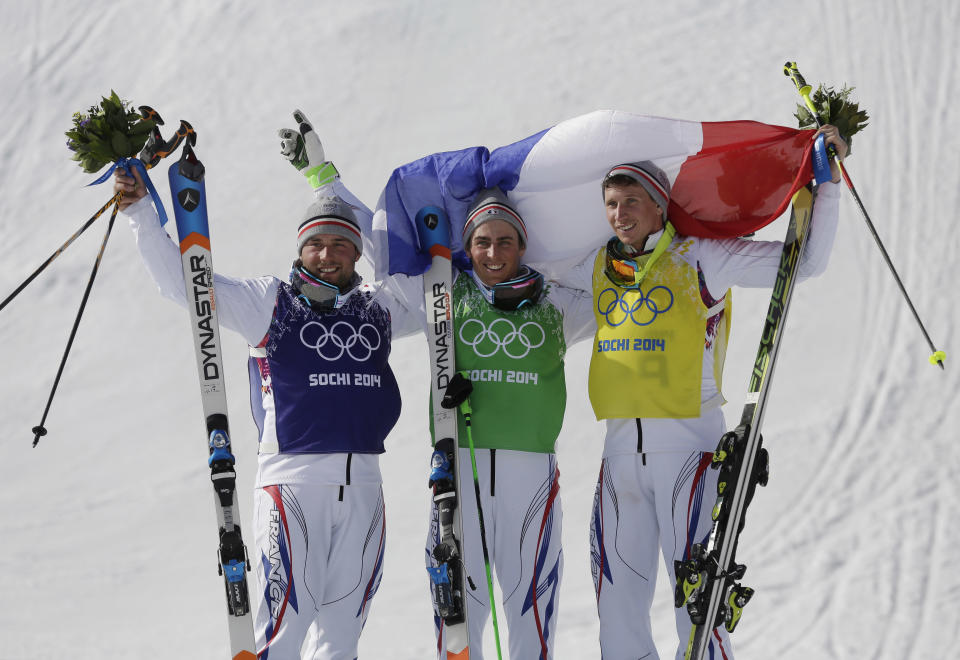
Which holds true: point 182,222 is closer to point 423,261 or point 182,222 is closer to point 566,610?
point 423,261

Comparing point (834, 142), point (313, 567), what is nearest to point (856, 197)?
point (834, 142)

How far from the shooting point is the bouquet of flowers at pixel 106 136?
164 inches

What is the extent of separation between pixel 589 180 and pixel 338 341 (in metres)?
1.27

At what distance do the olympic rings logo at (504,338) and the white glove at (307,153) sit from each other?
986 mm

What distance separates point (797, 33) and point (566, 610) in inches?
452

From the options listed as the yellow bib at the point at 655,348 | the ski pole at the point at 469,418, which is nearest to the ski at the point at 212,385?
the ski pole at the point at 469,418

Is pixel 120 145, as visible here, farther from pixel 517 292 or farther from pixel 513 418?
pixel 513 418

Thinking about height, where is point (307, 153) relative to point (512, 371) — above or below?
above

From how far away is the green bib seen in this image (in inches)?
166

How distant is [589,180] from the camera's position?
14.9 ft

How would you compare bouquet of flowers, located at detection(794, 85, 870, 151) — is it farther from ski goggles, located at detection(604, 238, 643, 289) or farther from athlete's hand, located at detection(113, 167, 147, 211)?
athlete's hand, located at detection(113, 167, 147, 211)

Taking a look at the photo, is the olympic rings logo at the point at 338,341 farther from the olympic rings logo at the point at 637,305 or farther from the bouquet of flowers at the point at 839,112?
the bouquet of flowers at the point at 839,112

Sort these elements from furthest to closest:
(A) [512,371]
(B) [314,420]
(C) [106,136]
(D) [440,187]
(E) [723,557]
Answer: (D) [440,187] → (A) [512,371] → (C) [106,136] → (B) [314,420] → (E) [723,557]

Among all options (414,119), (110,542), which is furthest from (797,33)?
(110,542)
